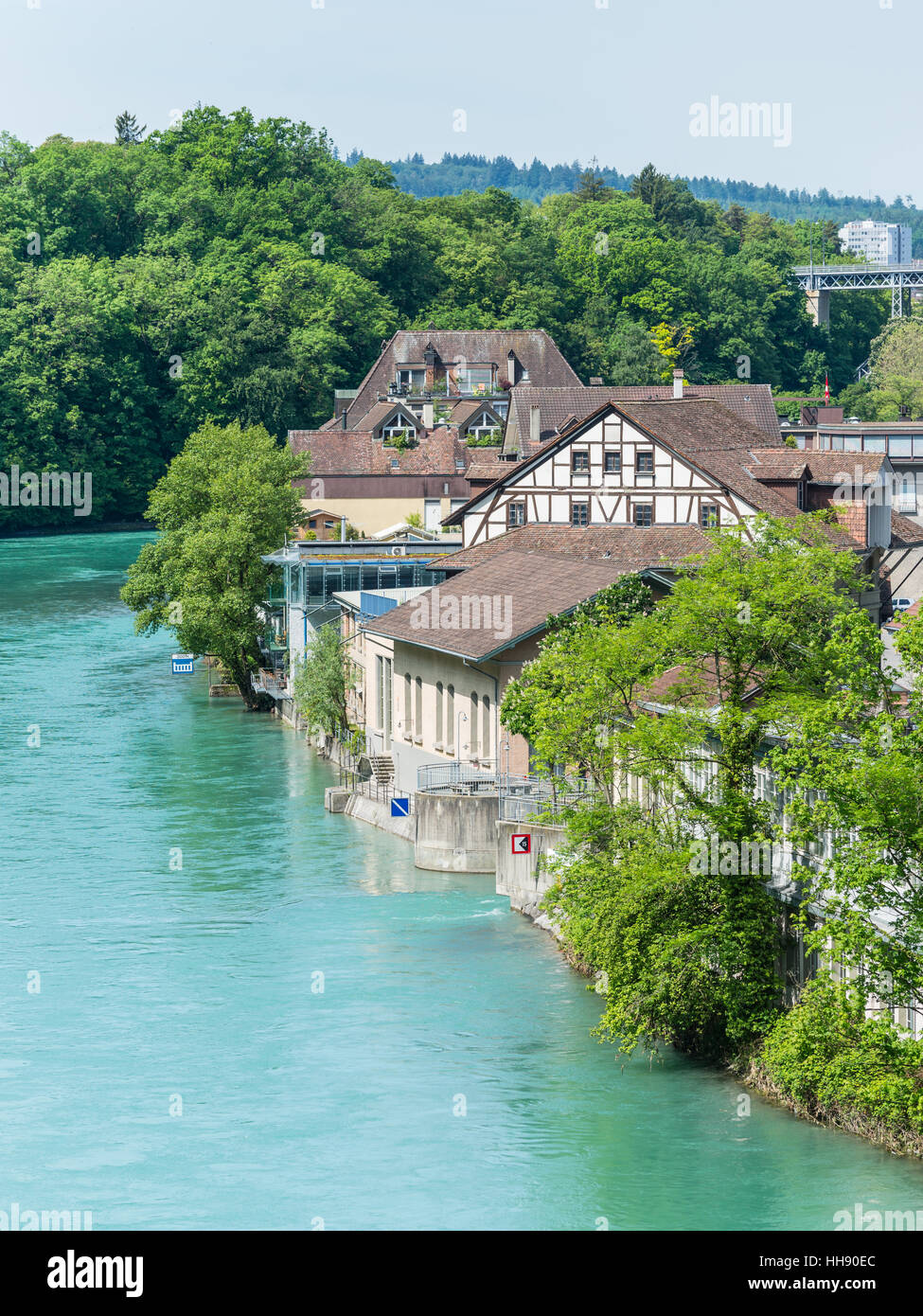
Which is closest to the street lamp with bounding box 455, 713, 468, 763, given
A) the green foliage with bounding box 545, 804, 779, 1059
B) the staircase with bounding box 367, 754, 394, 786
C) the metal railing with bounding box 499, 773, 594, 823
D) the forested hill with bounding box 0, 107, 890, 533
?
the metal railing with bounding box 499, 773, 594, 823

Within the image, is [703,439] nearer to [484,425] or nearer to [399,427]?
[399,427]

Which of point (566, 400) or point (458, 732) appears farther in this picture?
point (566, 400)

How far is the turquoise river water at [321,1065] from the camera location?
23609mm

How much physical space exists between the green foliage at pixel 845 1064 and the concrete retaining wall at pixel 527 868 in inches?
397

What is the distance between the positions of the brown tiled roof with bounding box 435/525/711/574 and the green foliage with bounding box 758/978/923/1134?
22883 mm

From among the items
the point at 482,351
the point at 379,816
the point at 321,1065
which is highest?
the point at 482,351

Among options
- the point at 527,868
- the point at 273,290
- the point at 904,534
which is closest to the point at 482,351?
the point at 273,290

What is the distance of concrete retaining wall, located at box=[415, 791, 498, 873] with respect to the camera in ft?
127

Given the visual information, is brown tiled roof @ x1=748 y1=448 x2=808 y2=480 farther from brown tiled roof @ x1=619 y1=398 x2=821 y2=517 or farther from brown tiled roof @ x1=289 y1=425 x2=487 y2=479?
brown tiled roof @ x1=289 y1=425 x2=487 y2=479

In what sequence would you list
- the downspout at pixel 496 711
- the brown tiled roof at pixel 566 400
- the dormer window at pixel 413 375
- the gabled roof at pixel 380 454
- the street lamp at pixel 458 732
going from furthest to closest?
the dormer window at pixel 413 375, the gabled roof at pixel 380 454, the brown tiled roof at pixel 566 400, the street lamp at pixel 458 732, the downspout at pixel 496 711

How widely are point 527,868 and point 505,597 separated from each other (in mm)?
7975

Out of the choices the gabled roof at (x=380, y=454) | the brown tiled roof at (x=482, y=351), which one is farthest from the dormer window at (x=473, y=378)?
the gabled roof at (x=380, y=454)

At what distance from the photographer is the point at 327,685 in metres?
51.6

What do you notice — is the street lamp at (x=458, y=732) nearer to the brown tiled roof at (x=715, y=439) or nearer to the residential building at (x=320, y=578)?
the brown tiled roof at (x=715, y=439)
